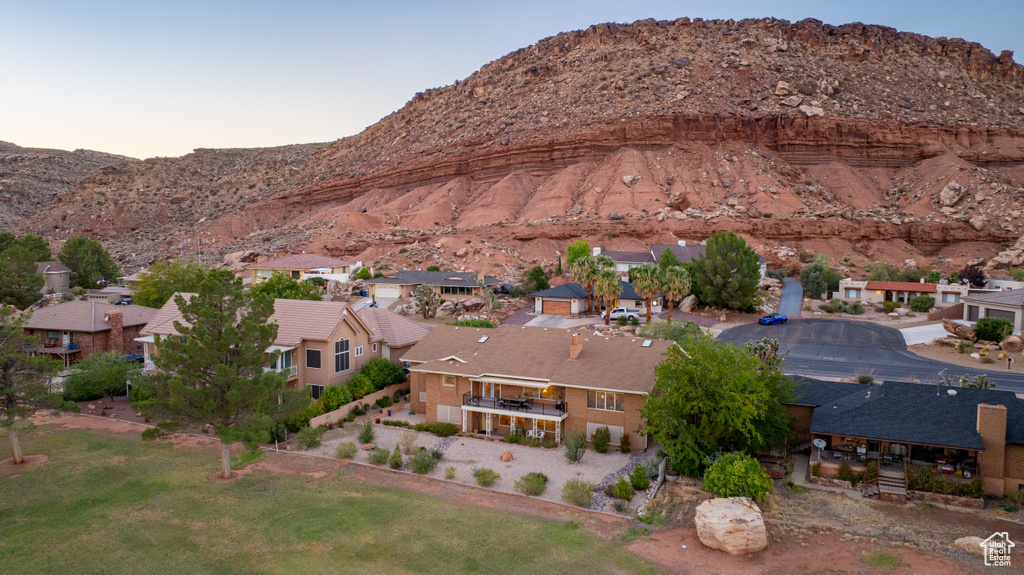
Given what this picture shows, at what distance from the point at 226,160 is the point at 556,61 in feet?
313

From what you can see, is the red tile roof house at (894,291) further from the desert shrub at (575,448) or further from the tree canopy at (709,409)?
the desert shrub at (575,448)

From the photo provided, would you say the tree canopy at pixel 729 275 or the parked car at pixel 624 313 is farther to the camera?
the tree canopy at pixel 729 275

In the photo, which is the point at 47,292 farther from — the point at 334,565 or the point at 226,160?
the point at 226,160

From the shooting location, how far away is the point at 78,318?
41.7 m

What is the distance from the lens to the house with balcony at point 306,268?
75.2 metres

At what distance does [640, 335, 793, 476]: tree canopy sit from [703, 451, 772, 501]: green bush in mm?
1579

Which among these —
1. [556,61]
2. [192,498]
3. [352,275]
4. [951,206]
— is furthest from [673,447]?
[556,61]

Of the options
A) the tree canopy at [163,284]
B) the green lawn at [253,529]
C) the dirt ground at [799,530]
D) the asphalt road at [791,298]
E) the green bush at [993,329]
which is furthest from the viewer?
the asphalt road at [791,298]

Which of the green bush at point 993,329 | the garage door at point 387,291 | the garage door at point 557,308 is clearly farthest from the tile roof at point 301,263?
the green bush at point 993,329

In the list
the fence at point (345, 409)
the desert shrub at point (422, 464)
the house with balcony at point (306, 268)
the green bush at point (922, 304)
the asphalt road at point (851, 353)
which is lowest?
the desert shrub at point (422, 464)

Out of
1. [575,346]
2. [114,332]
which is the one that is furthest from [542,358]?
[114,332]

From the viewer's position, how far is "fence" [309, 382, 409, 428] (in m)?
29.8

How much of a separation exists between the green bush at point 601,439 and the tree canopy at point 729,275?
35621mm

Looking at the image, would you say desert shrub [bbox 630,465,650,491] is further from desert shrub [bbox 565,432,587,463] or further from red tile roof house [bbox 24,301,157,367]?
red tile roof house [bbox 24,301,157,367]
